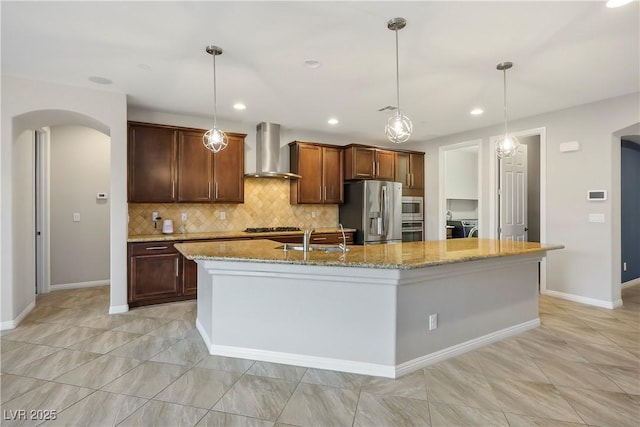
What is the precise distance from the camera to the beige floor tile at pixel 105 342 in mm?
2832

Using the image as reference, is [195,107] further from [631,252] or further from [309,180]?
[631,252]

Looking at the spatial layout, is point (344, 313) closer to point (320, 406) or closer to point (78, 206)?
point (320, 406)

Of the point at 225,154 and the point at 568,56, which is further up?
the point at 568,56

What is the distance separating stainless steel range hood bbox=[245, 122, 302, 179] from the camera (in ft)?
16.8

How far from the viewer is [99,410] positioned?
197 cm

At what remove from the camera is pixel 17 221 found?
3.47 m

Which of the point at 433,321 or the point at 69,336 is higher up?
the point at 433,321

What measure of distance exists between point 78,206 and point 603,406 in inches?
252

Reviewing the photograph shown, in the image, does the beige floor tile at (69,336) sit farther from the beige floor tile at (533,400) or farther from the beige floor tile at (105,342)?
the beige floor tile at (533,400)

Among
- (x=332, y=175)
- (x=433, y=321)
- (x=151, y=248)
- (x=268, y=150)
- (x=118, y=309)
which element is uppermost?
(x=268, y=150)

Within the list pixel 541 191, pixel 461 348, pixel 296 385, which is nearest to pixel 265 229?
pixel 296 385

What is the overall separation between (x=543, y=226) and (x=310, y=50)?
4.06m

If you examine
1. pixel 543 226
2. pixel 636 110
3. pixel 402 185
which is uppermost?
pixel 636 110

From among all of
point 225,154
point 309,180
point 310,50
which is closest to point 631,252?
point 309,180
